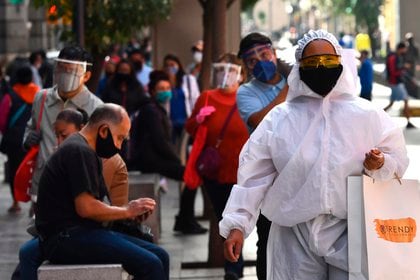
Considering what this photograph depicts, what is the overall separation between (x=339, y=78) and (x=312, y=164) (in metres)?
0.41

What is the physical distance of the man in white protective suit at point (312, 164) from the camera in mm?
5688

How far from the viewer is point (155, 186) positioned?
11.2 m

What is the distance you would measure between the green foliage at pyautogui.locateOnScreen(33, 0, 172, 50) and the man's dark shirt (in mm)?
7779

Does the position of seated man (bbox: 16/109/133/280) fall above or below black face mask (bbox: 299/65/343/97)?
below

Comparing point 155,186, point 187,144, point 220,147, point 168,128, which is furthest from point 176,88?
point 220,147

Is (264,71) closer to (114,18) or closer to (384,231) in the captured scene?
(384,231)

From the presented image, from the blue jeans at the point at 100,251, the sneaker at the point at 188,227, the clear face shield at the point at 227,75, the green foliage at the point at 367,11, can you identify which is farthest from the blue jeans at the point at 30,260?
the green foliage at the point at 367,11

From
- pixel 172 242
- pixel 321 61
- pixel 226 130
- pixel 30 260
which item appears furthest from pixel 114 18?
pixel 321 61

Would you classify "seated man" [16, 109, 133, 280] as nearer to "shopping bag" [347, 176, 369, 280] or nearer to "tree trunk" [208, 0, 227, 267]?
"tree trunk" [208, 0, 227, 267]

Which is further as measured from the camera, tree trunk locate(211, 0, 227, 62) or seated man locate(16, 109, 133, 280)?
tree trunk locate(211, 0, 227, 62)

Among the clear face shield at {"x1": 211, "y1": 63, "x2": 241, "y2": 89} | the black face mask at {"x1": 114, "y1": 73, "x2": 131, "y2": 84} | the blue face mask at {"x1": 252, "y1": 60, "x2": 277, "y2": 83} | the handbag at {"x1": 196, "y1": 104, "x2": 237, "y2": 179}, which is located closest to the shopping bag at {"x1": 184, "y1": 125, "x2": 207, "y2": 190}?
the handbag at {"x1": 196, "y1": 104, "x2": 237, "y2": 179}

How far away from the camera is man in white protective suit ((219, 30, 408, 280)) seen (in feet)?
18.7

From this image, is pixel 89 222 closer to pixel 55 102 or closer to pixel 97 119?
pixel 97 119

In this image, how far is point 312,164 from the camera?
5699 mm
